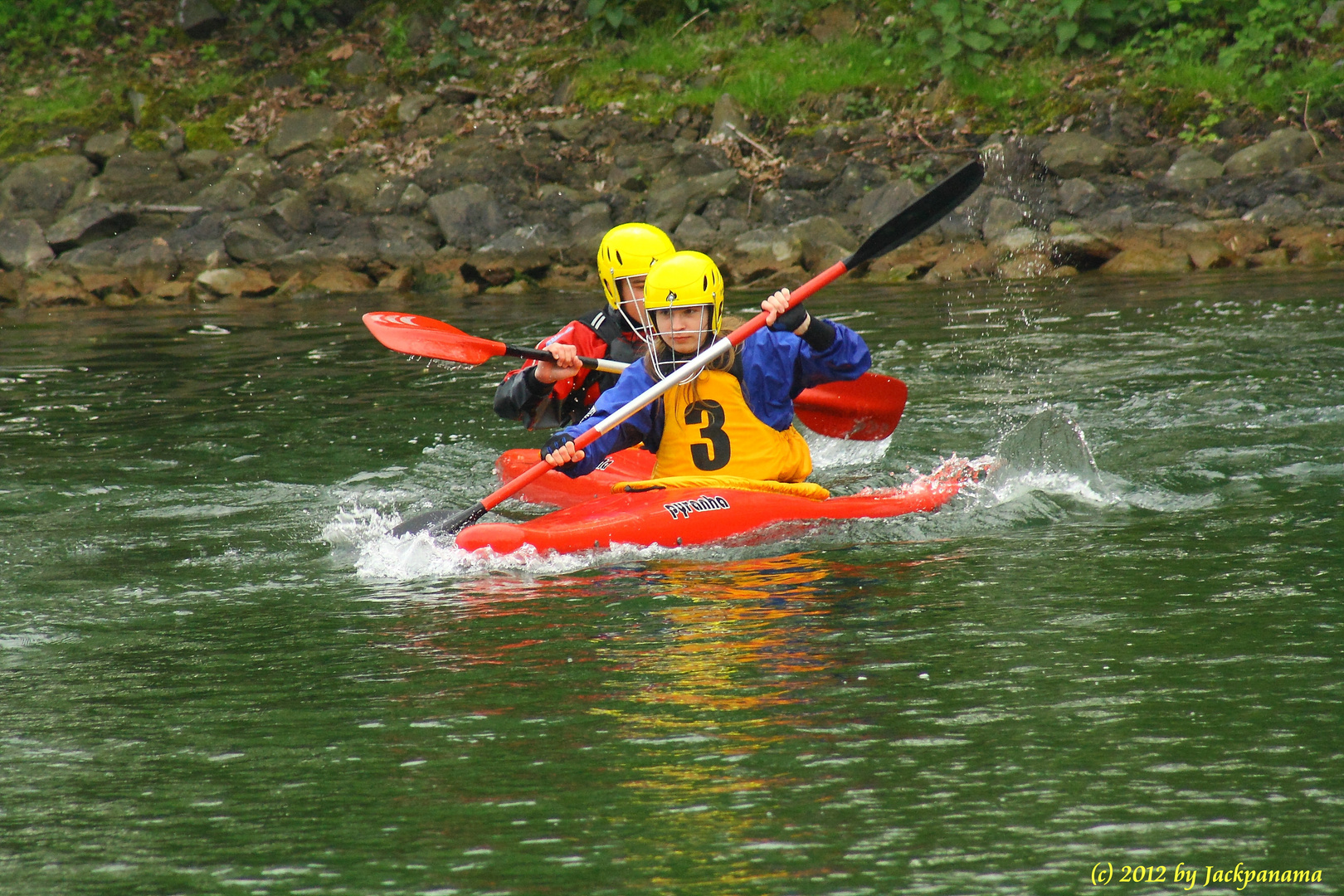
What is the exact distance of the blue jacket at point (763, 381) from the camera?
6.44m

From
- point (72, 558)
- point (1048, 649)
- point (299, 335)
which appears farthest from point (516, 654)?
point (299, 335)

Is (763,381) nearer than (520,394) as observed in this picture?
Yes

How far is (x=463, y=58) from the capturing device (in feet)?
71.8

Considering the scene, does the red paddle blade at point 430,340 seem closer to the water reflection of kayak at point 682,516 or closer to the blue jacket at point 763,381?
the blue jacket at point 763,381

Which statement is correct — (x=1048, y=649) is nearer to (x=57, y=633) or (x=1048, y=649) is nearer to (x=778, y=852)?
(x=778, y=852)

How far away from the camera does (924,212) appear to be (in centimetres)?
729

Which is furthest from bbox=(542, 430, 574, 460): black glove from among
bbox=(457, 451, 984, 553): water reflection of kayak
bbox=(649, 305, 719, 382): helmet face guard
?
bbox=(649, 305, 719, 382): helmet face guard

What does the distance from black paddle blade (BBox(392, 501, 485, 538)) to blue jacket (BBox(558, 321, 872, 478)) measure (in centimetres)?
45

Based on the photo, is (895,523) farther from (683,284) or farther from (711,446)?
(683,284)

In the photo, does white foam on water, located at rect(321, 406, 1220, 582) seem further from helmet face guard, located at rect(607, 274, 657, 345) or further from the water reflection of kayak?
helmet face guard, located at rect(607, 274, 657, 345)

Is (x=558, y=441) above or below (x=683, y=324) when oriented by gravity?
below

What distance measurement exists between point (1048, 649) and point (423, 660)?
1928mm

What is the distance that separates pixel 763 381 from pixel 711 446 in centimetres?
38

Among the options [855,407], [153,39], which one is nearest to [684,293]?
[855,407]
